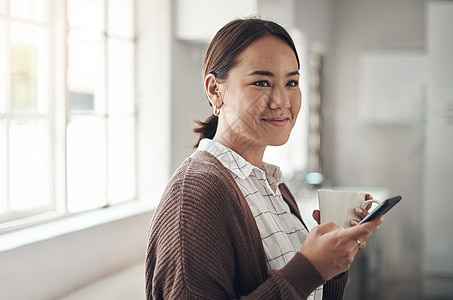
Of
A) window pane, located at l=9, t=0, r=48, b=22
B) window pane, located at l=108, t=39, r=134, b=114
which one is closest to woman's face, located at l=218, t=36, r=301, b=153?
window pane, located at l=9, t=0, r=48, b=22

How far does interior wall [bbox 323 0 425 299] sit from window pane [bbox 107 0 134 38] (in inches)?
130

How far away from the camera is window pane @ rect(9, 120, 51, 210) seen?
1.87 m

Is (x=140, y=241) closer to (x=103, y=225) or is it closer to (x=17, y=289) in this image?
(x=103, y=225)

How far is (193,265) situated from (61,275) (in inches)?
38.9

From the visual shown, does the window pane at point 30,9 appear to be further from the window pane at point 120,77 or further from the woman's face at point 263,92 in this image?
the woman's face at point 263,92

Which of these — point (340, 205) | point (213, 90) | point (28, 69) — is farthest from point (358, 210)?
point (28, 69)

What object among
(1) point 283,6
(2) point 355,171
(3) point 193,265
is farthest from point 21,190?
(2) point 355,171

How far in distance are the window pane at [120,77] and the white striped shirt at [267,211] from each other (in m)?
1.33

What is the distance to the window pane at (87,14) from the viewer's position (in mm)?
2164

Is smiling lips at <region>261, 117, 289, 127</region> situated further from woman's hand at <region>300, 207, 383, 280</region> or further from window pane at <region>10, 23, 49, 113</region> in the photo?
window pane at <region>10, 23, 49, 113</region>

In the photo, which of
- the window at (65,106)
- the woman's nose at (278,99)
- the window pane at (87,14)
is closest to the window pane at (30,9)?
the window at (65,106)

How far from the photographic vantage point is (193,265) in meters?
0.96

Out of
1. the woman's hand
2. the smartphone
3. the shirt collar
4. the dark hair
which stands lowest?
the woman's hand

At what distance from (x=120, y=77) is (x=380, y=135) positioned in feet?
11.8
